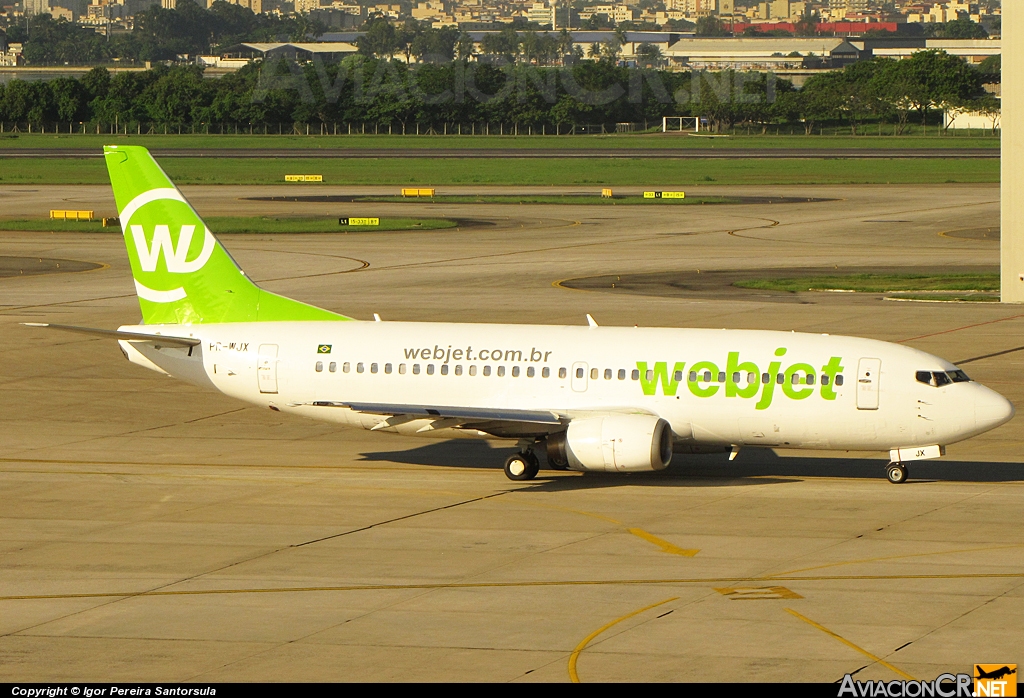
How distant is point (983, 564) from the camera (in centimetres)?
2959

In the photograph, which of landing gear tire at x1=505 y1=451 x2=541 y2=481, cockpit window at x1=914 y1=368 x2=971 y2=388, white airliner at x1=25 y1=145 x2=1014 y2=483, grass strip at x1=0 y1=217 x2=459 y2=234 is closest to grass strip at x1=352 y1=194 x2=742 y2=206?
grass strip at x1=0 y1=217 x2=459 y2=234

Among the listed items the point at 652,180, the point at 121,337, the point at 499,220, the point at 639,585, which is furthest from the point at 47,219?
the point at 639,585

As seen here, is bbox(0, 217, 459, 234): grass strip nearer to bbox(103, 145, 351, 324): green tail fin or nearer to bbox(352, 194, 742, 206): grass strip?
bbox(352, 194, 742, 206): grass strip

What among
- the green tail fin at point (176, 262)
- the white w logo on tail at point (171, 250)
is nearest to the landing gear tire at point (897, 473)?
the green tail fin at point (176, 262)

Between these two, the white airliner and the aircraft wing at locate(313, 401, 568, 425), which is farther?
the aircraft wing at locate(313, 401, 568, 425)

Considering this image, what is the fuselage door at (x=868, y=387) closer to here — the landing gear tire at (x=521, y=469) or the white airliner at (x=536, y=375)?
the white airliner at (x=536, y=375)

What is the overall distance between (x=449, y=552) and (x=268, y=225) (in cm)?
7839

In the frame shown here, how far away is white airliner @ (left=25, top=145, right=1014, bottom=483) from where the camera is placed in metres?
35.9

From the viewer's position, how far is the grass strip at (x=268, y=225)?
4131 inches

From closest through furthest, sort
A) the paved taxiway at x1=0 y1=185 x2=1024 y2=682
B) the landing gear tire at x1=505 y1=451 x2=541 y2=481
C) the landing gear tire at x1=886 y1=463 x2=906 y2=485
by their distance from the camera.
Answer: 1. the paved taxiway at x1=0 y1=185 x2=1024 y2=682
2. the landing gear tire at x1=886 y1=463 x2=906 y2=485
3. the landing gear tire at x1=505 y1=451 x2=541 y2=481

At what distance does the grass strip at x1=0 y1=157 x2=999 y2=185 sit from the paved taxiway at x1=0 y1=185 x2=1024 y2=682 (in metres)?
89.3

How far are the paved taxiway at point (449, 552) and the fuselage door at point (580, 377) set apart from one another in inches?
97.5

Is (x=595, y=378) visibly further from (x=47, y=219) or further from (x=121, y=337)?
(x=47, y=219)

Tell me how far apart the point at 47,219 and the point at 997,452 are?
8733cm
